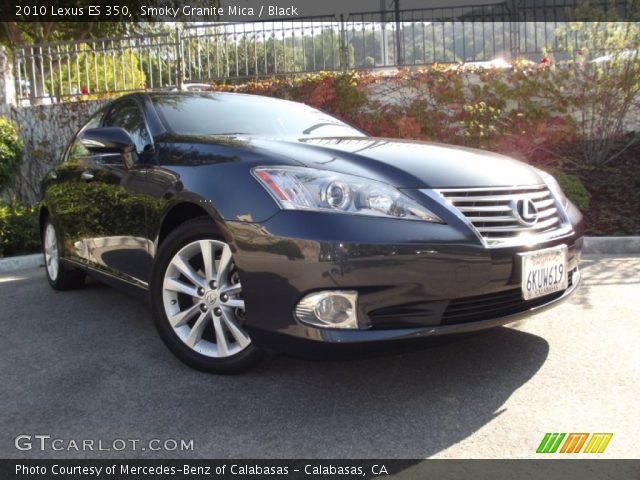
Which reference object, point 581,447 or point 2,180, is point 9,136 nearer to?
point 2,180

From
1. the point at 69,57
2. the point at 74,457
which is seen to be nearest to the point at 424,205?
the point at 74,457

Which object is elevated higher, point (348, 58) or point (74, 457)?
point (348, 58)

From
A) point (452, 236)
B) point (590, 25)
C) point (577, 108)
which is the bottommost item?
point (452, 236)

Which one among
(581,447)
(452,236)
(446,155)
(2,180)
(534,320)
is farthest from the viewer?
(2,180)

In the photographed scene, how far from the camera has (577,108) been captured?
298 inches

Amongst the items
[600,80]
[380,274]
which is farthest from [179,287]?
[600,80]

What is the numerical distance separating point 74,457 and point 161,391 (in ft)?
2.00

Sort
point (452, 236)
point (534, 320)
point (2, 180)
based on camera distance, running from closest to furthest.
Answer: point (452, 236) < point (534, 320) < point (2, 180)

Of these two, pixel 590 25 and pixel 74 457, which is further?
pixel 590 25

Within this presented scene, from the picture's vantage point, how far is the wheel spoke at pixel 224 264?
2.83 m

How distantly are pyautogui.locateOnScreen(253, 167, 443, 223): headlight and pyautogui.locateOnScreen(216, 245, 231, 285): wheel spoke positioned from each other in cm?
39

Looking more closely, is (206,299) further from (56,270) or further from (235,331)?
(56,270)

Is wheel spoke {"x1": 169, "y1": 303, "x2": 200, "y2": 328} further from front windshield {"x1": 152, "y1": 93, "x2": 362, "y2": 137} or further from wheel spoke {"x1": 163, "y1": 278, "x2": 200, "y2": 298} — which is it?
front windshield {"x1": 152, "y1": 93, "x2": 362, "y2": 137}

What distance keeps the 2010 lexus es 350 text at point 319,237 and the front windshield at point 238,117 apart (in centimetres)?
4
